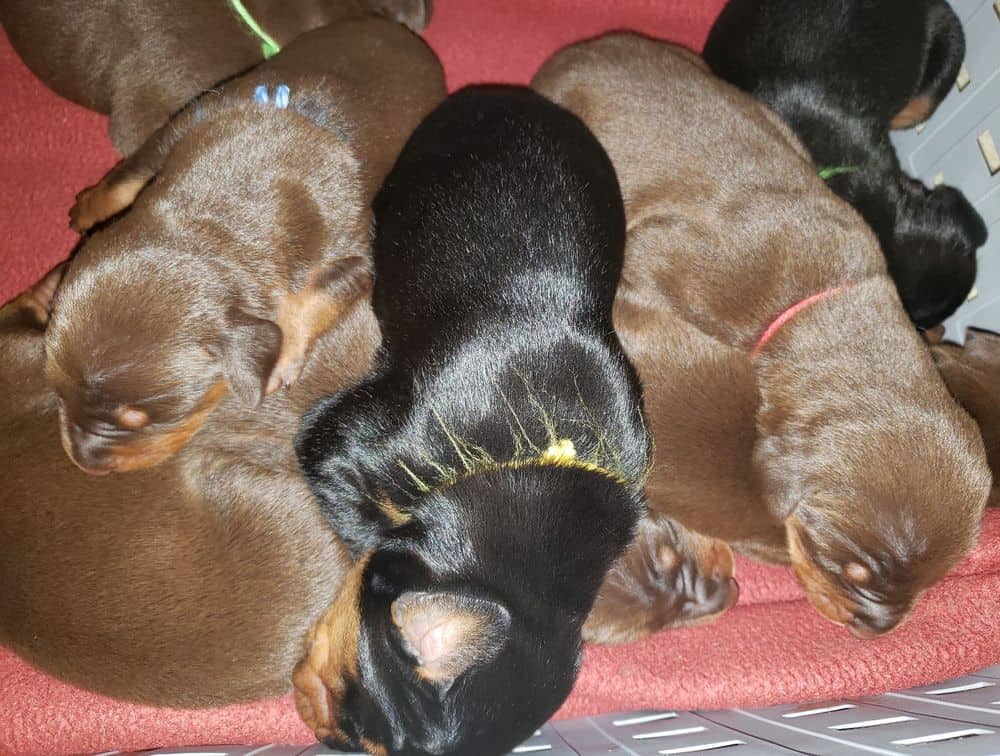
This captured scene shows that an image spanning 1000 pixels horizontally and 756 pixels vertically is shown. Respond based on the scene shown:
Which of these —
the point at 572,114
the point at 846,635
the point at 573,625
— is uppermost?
the point at 572,114

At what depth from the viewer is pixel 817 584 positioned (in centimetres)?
277

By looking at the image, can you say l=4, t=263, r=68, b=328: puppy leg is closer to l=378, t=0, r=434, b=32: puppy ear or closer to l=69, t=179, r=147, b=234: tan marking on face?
l=69, t=179, r=147, b=234: tan marking on face

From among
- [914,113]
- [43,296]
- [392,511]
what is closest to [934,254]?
[914,113]

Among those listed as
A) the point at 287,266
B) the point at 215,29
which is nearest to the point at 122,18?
the point at 215,29

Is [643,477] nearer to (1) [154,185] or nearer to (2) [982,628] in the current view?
(2) [982,628]

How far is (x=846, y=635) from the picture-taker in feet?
10.5

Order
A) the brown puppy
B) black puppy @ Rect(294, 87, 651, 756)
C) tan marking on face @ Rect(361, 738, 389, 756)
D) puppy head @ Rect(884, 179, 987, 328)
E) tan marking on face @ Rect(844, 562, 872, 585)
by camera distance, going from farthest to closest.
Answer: puppy head @ Rect(884, 179, 987, 328) < the brown puppy < tan marking on face @ Rect(844, 562, 872, 585) < tan marking on face @ Rect(361, 738, 389, 756) < black puppy @ Rect(294, 87, 651, 756)

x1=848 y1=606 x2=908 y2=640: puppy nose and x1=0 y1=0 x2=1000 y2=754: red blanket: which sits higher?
x1=848 y1=606 x2=908 y2=640: puppy nose

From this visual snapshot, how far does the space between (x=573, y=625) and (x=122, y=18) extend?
2.71 meters

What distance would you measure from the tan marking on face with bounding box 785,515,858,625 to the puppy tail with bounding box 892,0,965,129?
7.08 ft

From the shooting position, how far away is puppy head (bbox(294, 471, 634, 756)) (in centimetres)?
202

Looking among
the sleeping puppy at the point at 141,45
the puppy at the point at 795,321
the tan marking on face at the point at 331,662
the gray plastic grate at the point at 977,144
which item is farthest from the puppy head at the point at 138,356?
the gray plastic grate at the point at 977,144

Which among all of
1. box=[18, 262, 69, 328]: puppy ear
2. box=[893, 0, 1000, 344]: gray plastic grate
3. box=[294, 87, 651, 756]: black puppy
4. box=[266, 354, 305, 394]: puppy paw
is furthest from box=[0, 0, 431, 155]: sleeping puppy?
box=[893, 0, 1000, 344]: gray plastic grate

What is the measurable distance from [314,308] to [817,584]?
1.81m
